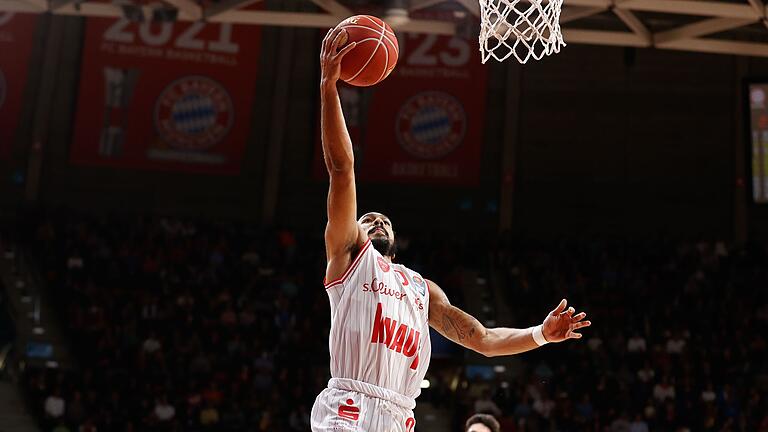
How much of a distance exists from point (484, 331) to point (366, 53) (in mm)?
1393

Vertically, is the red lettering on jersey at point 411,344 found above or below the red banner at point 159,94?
below

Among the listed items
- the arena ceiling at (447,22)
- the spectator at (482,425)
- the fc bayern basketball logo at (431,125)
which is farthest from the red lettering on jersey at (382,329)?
the fc bayern basketball logo at (431,125)

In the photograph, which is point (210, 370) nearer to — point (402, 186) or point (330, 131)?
point (402, 186)

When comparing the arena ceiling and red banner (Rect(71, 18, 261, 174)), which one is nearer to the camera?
the arena ceiling

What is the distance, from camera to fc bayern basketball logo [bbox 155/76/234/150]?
75.9ft

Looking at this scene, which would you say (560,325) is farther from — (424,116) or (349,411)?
(424,116)

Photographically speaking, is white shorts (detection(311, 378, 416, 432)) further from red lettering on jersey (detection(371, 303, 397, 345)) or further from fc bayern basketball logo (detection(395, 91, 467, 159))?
fc bayern basketball logo (detection(395, 91, 467, 159))

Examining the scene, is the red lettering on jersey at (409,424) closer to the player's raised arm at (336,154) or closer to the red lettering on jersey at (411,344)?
the red lettering on jersey at (411,344)

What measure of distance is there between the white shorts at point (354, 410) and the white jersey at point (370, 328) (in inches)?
1.7

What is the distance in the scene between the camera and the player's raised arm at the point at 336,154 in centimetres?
422

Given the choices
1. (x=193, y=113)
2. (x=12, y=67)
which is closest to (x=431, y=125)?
(x=193, y=113)

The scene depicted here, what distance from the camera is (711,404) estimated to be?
15820mm

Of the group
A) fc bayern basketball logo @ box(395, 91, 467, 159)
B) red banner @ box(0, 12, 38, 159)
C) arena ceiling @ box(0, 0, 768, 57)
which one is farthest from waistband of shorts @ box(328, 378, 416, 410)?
red banner @ box(0, 12, 38, 159)

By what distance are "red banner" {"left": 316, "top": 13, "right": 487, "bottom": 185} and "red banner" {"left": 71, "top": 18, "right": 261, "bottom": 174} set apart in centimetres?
255
